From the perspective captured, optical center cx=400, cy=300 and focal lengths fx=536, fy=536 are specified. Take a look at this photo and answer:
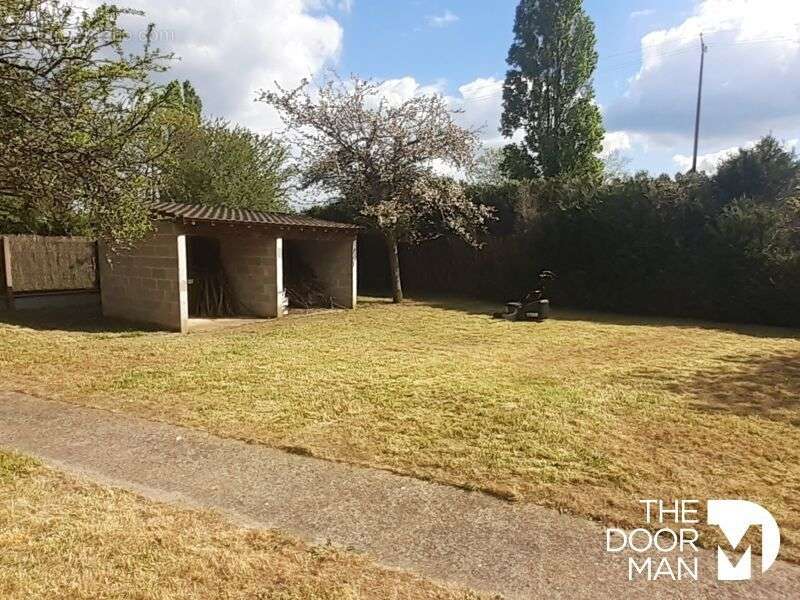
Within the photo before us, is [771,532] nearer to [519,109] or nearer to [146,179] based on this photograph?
[146,179]

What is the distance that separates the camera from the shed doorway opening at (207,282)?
1366 cm

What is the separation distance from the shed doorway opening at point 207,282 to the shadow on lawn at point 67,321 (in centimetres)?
202

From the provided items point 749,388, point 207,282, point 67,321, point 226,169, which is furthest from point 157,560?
point 226,169

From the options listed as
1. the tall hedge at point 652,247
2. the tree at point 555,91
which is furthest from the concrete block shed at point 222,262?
the tree at point 555,91

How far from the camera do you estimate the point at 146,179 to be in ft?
23.5

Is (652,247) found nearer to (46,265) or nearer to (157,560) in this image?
(157,560)

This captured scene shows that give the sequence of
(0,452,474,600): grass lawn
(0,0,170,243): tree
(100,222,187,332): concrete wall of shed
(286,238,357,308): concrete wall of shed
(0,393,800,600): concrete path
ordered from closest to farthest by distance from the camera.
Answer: (0,452,474,600): grass lawn < (0,393,800,600): concrete path < (0,0,170,243): tree < (100,222,187,332): concrete wall of shed < (286,238,357,308): concrete wall of shed

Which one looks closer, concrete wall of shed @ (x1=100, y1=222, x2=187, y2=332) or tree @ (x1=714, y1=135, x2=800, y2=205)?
concrete wall of shed @ (x1=100, y1=222, x2=187, y2=332)

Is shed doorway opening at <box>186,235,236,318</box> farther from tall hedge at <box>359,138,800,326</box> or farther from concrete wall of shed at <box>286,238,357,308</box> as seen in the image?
tall hedge at <box>359,138,800,326</box>

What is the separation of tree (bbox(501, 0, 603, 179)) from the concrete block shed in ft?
41.6

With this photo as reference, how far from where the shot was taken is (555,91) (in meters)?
24.5

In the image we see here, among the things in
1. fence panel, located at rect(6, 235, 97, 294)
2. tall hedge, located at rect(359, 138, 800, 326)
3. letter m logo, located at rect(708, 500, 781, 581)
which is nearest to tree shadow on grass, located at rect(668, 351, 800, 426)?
letter m logo, located at rect(708, 500, 781, 581)

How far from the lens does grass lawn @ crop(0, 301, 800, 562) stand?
13.0ft

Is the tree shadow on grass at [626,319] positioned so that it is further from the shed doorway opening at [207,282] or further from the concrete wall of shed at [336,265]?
the shed doorway opening at [207,282]
